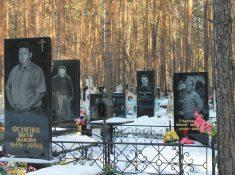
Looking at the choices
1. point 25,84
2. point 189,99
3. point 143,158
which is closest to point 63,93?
point 189,99

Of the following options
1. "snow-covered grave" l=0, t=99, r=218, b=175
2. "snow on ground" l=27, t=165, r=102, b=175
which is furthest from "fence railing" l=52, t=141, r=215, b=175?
"snow on ground" l=27, t=165, r=102, b=175

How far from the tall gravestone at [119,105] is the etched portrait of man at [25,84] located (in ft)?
41.7

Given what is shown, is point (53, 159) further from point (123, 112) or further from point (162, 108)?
point (162, 108)

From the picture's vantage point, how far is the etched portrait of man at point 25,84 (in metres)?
9.93

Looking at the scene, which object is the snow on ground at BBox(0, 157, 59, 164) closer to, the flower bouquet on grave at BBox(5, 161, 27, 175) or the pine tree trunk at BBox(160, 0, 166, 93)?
the flower bouquet on grave at BBox(5, 161, 27, 175)

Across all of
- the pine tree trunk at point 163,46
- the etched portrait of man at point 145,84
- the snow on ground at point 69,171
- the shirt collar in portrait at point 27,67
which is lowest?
the snow on ground at point 69,171

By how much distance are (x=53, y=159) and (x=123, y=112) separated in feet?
42.6

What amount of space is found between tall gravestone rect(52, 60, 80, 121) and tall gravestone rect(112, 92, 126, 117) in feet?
25.2

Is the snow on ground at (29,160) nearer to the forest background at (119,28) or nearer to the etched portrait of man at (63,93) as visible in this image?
the etched portrait of man at (63,93)

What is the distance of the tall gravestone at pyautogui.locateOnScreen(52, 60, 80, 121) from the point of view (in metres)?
15.1

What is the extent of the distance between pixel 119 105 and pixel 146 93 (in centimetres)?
139

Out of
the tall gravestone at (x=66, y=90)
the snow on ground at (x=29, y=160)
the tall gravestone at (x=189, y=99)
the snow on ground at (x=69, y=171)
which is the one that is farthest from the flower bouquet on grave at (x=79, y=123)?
the snow on ground at (x=69, y=171)

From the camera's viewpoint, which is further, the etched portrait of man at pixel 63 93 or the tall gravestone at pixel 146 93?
the tall gravestone at pixel 146 93

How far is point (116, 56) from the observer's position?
39.3 metres
